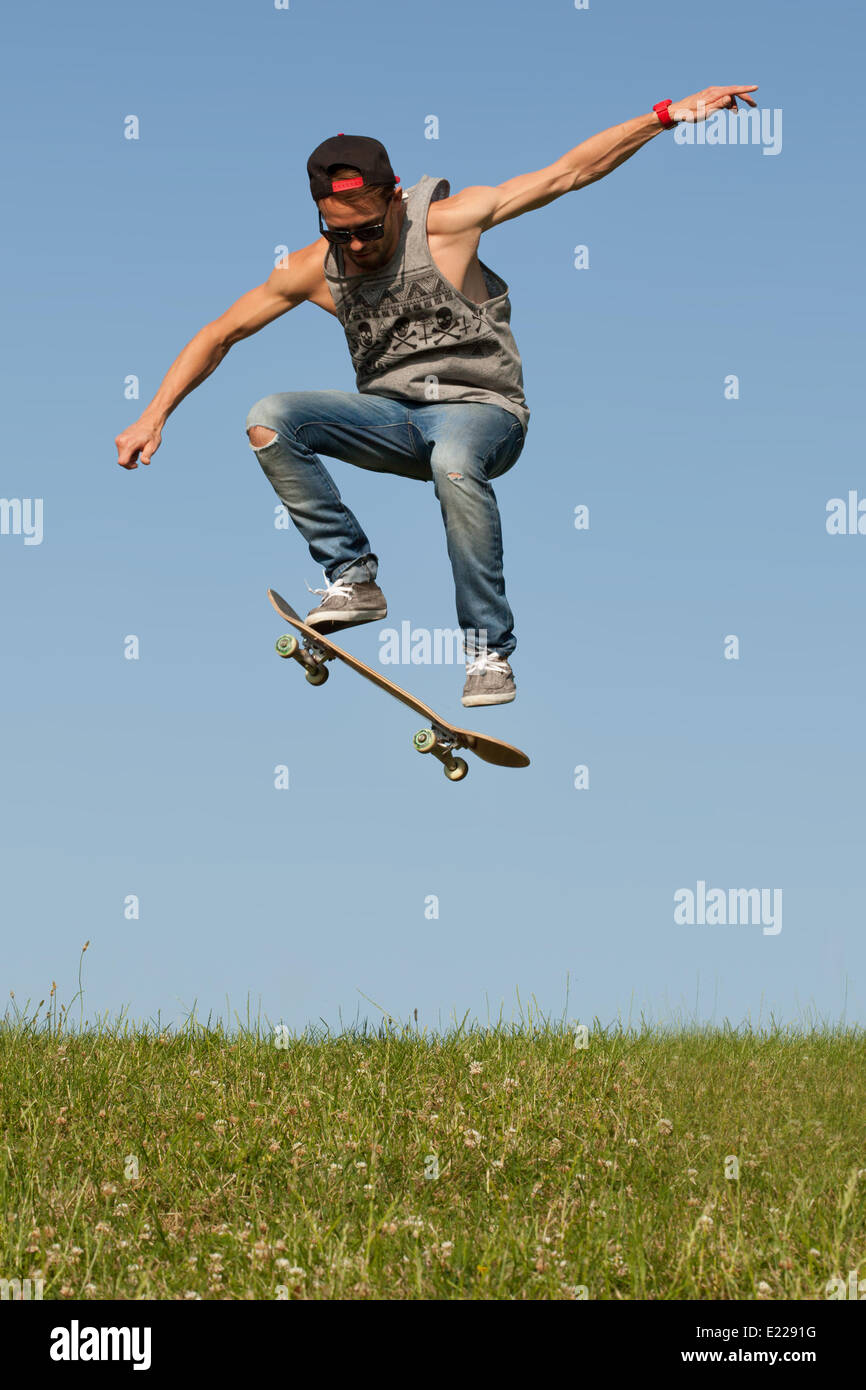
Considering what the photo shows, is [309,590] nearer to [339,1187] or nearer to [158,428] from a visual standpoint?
[158,428]

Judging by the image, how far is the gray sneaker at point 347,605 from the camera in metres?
9.02

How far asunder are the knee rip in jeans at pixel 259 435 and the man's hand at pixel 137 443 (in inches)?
24.5

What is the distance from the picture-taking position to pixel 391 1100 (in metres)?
8.23

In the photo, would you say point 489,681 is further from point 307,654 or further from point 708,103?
point 708,103

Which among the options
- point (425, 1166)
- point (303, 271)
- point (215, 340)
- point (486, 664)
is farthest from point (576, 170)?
point (425, 1166)

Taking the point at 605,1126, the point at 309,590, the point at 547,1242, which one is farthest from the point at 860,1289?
the point at 309,590

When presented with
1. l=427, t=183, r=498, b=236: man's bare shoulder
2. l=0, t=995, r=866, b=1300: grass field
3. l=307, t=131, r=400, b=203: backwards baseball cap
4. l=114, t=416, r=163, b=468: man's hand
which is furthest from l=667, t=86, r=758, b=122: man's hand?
l=0, t=995, r=866, b=1300: grass field

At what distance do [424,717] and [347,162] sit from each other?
361 cm

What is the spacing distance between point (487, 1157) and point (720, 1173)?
1287 mm

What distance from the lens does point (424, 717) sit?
895 centimetres

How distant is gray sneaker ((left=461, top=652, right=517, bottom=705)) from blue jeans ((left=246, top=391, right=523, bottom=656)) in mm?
→ 106

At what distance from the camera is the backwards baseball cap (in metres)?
7.91

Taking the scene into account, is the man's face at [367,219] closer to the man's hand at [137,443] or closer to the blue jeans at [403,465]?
the blue jeans at [403,465]

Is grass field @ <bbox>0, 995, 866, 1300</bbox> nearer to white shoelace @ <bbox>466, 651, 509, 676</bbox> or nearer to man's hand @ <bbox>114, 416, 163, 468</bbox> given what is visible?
white shoelace @ <bbox>466, 651, 509, 676</bbox>
